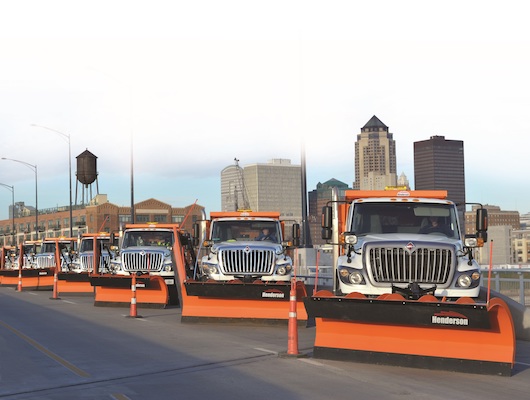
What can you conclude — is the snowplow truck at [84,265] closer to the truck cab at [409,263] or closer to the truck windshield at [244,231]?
the truck windshield at [244,231]

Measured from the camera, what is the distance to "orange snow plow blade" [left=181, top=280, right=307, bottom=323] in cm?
1909

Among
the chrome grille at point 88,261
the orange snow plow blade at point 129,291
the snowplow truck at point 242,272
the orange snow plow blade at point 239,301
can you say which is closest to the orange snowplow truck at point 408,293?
the orange snow plow blade at point 239,301

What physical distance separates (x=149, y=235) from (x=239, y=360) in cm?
1461

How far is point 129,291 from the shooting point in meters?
26.6

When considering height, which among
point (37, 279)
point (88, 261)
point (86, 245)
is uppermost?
point (86, 245)

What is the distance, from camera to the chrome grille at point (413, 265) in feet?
44.7

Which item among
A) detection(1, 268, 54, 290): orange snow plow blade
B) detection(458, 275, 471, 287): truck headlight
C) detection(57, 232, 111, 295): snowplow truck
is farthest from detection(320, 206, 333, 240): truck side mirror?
detection(1, 268, 54, 290): orange snow plow blade

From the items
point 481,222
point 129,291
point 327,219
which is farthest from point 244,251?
point 481,222

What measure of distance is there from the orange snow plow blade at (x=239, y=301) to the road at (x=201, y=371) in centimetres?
81

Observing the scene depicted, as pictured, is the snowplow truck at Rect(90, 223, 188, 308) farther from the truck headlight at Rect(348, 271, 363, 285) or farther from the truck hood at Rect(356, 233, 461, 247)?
the truck headlight at Rect(348, 271, 363, 285)

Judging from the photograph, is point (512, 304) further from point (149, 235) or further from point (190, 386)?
point (149, 235)

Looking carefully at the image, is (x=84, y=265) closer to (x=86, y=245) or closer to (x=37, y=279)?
(x=86, y=245)

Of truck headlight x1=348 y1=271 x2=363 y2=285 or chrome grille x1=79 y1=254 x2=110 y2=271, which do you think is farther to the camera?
chrome grille x1=79 y1=254 x2=110 y2=271

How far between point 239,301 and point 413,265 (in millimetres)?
6947
